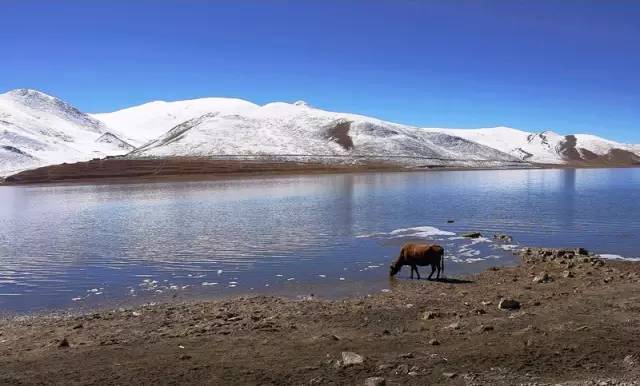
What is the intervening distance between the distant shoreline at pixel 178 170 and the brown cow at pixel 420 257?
10151cm

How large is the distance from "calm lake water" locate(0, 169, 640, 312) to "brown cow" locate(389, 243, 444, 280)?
0.73 meters

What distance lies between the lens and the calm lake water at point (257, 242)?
2228 centimetres

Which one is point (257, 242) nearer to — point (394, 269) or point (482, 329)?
point (394, 269)

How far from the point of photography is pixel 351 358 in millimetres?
11883

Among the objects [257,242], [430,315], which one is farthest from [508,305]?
[257,242]

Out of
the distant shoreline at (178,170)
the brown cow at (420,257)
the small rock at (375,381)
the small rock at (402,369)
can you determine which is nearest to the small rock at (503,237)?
the brown cow at (420,257)

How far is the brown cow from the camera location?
922 inches

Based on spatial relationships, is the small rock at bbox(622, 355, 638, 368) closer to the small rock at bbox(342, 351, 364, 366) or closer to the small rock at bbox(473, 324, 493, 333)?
the small rock at bbox(473, 324, 493, 333)

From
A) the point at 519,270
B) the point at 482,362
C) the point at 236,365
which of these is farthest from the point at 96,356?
the point at 519,270

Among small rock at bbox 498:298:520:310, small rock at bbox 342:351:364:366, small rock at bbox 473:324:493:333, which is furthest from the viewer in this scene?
small rock at bbox 498:298:520:310

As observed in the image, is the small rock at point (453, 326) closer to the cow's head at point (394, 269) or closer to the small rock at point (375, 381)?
the small rock at point (375, 381)

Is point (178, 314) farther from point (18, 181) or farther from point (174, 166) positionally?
point (174, 166)

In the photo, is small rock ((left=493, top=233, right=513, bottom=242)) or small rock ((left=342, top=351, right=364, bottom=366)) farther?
small rock ((left=493, top=233, right=513, bottom=242))

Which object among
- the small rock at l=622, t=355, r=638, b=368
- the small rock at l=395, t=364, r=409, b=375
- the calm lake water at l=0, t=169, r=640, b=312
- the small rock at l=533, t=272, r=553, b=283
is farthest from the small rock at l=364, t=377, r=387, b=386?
the small rock at l=533, t=272, r=553, b=283
